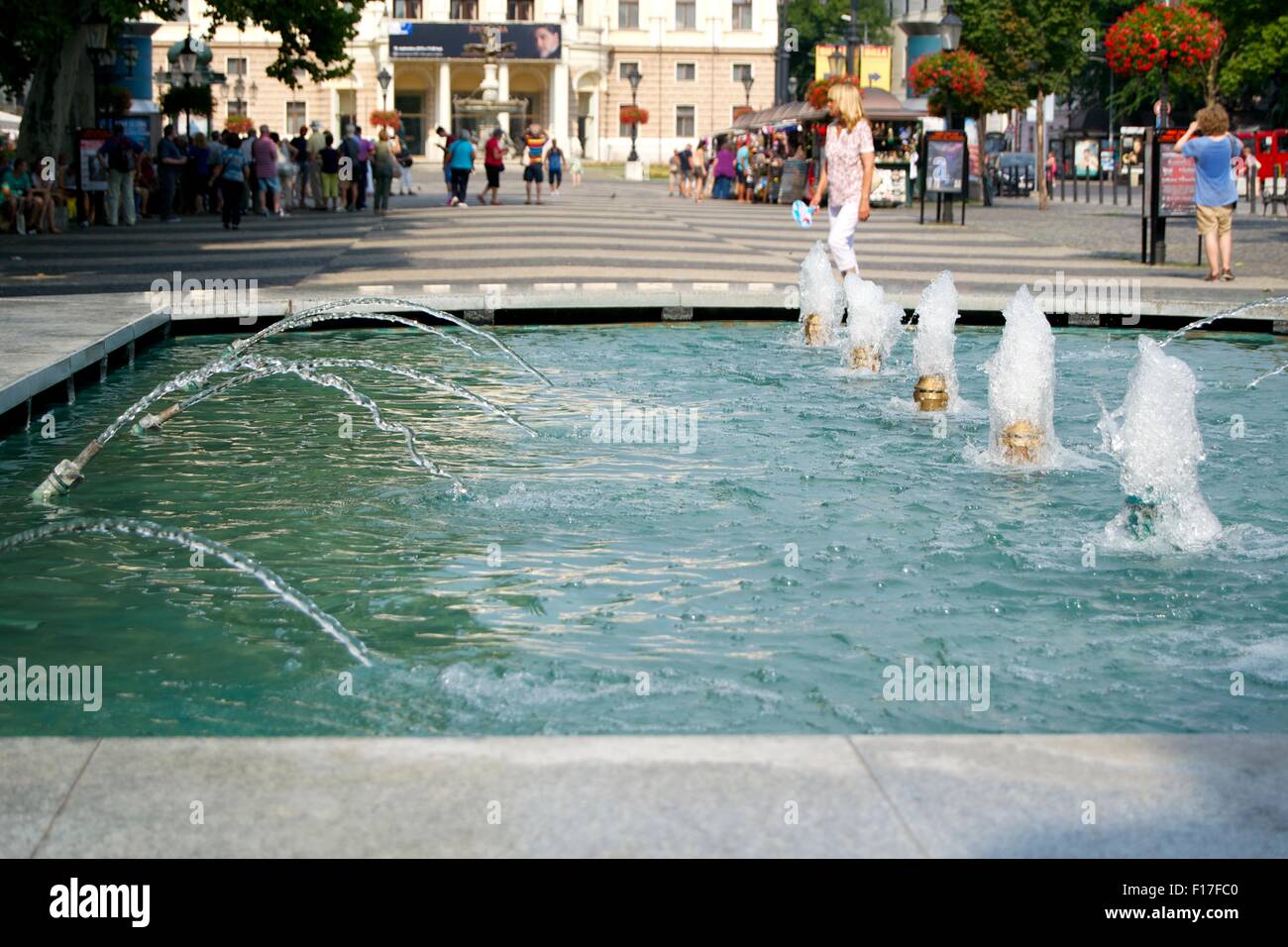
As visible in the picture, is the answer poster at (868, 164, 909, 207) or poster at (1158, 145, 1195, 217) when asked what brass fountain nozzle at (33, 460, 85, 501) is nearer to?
poster at (1158, 145, 1195, 217)

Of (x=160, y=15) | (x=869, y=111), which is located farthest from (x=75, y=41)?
(x=869, y=111)

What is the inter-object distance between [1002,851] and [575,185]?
53.4 metres

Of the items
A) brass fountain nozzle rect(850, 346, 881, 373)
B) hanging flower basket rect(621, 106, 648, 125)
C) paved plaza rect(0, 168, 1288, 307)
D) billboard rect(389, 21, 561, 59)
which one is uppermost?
billboard rect(389, 21, 561, 59)

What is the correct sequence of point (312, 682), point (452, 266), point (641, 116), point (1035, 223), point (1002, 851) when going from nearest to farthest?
point (1002, 851) < point (312, 682) < point (452, 266) < point (1035, 223) < point (641, 116)

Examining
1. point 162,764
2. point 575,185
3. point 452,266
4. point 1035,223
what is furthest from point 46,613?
point 575,185

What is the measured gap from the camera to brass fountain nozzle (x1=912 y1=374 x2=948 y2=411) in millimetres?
9844

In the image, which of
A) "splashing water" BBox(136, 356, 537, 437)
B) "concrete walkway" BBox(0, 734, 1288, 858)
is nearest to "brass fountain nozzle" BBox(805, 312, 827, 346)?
"splashing water" BBox(136, 356, 537, 437)

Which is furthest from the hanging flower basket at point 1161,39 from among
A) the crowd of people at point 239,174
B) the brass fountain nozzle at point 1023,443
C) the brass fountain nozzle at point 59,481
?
the brass fountain nozzle at point 59,481

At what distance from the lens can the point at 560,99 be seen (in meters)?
Answer: 85.2

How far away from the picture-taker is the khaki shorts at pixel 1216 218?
16672 millimetres

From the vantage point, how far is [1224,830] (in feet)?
10.9

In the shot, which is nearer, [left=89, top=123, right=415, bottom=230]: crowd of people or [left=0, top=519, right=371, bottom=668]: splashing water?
[left=0, top=519, right=371, bottom=668]: splashing water

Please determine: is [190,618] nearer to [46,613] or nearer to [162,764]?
[46,613]

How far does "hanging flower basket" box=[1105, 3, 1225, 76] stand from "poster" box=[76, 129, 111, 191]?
15.7 meters
